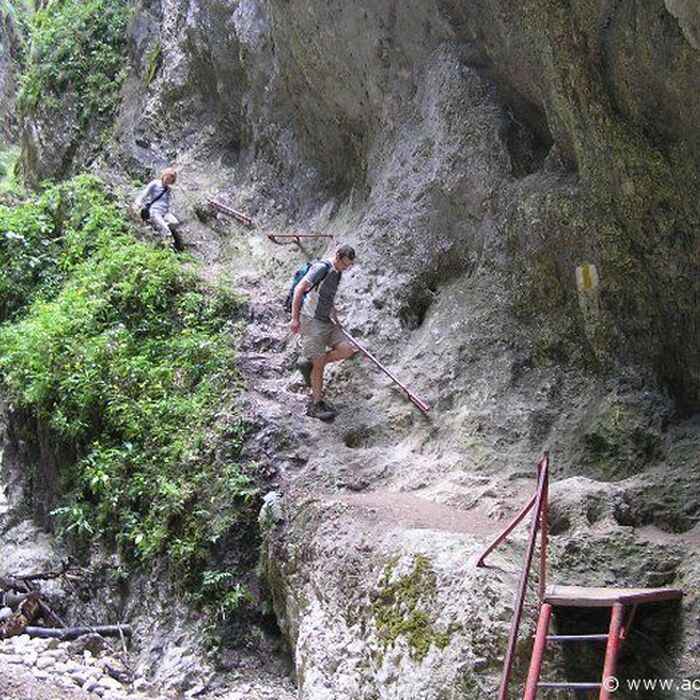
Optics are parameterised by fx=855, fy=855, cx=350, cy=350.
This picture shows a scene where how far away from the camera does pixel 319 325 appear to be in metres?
9.01

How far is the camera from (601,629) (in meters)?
4.49

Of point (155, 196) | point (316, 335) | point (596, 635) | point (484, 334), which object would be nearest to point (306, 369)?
Answer: point (316, 335)

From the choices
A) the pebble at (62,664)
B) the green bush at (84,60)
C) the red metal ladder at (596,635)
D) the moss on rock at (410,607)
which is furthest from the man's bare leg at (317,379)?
the green bush at (84,60)

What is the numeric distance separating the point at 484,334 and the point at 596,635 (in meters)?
4.84

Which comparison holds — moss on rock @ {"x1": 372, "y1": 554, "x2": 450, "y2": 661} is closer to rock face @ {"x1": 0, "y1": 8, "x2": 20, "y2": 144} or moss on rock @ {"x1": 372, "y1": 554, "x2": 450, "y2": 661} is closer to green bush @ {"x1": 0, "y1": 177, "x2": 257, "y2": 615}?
green bush @ {"x1": 0, "y1": 177, "x2": 257, "y2": 615}

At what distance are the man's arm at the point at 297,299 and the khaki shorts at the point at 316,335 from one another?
22cm

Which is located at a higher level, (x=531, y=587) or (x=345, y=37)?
(x=345, y=37)

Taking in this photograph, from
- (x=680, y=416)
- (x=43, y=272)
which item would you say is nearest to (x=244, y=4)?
(x=43, y=272)

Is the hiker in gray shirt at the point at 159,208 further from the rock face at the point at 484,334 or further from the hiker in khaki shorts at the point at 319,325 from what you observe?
the hiker in khaki shorts at the point at 319,325

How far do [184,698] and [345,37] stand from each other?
8411mm

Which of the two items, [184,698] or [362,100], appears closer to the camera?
[184,698]

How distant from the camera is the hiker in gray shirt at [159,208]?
13180 mm

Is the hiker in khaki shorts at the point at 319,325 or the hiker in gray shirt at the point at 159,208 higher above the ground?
the hiker in gray shirt at the point at 159,208

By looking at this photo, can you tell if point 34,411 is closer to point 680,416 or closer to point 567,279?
point 567,279
